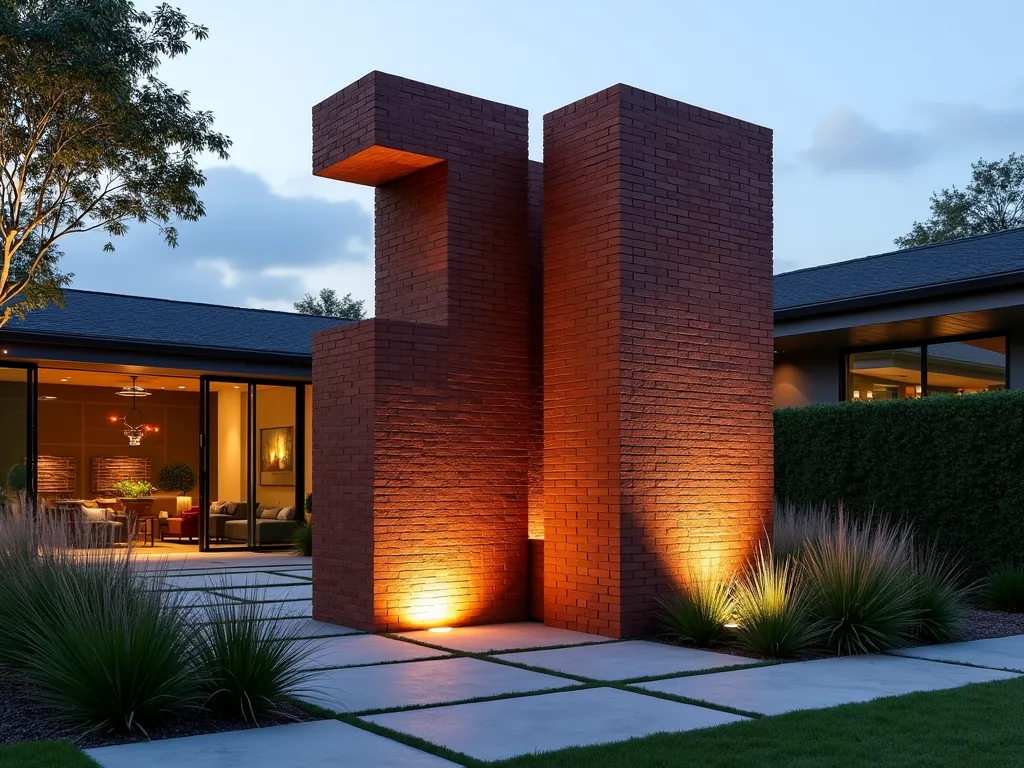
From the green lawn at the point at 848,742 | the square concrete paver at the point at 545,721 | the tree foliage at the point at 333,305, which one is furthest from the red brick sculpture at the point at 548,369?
the tree foliage at the point at 333,305

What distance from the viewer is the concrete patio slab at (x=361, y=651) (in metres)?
7.32

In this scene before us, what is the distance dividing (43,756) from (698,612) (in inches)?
193

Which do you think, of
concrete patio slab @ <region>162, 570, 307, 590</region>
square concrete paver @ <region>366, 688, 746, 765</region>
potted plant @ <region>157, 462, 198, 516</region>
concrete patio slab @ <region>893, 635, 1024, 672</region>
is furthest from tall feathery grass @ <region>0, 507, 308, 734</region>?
potted plant @ <region>157, 462, 198, 516</region>

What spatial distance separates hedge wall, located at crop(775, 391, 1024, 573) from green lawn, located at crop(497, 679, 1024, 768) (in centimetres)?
517

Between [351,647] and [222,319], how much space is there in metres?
14.1

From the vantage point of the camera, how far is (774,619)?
25.1ft

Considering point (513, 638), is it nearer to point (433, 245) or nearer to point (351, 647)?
point (351, 647)

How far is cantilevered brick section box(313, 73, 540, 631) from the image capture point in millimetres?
8930

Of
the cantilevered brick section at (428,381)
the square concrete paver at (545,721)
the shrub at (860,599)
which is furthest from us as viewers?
the cantilevered brick section at (428,381)

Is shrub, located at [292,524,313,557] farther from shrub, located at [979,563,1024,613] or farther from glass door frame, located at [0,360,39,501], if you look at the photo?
shrub, located at [979,563,1024,613]

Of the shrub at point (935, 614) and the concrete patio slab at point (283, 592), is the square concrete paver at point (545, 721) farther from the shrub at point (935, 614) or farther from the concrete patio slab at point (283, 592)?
the concrete patio slab at point (283, 592)

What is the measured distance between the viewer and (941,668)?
713 cm

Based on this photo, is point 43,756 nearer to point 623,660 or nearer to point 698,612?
point 623,660

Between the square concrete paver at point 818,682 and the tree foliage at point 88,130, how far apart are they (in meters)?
8.25
